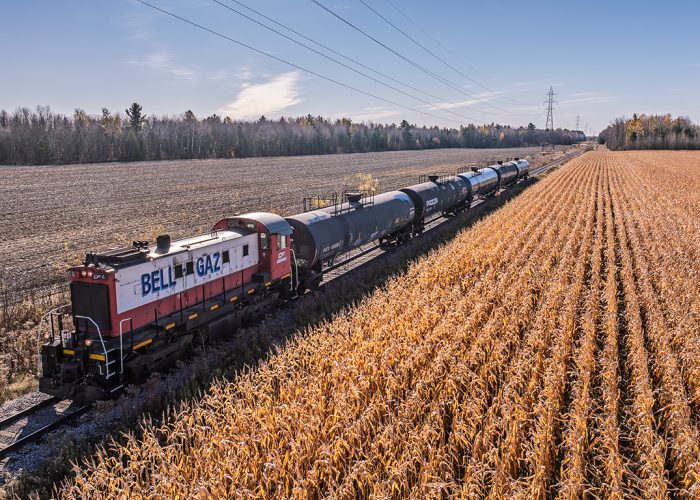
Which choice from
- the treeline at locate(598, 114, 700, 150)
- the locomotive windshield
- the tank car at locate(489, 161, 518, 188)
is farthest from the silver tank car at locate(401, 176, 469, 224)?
the treeline at locate(598, 114, 700, 150)

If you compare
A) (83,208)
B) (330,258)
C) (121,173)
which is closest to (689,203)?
(330,258)

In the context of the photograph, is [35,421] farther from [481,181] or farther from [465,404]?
[481,181]

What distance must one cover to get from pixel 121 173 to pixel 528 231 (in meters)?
68.8

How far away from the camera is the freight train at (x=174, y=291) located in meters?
12.8

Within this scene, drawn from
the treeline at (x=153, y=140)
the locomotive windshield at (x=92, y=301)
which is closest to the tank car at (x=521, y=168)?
the locomotive windshield at (x=92, y=301)

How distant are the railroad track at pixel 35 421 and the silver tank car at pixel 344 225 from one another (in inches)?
421

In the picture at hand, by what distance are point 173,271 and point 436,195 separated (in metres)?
23.8

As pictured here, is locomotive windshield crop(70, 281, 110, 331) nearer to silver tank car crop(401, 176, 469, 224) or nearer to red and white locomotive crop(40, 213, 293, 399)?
red and white locomotive crop(40, 213, 293, 399)

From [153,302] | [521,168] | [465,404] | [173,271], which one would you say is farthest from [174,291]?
[521,168]

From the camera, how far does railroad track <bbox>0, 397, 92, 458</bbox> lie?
11.1 meters

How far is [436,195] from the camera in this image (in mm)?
34750

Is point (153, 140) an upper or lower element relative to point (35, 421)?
upper

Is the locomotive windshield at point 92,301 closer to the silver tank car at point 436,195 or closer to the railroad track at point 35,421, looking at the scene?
the railroad track at point 35,421

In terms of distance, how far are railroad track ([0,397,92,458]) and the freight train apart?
592 mm
